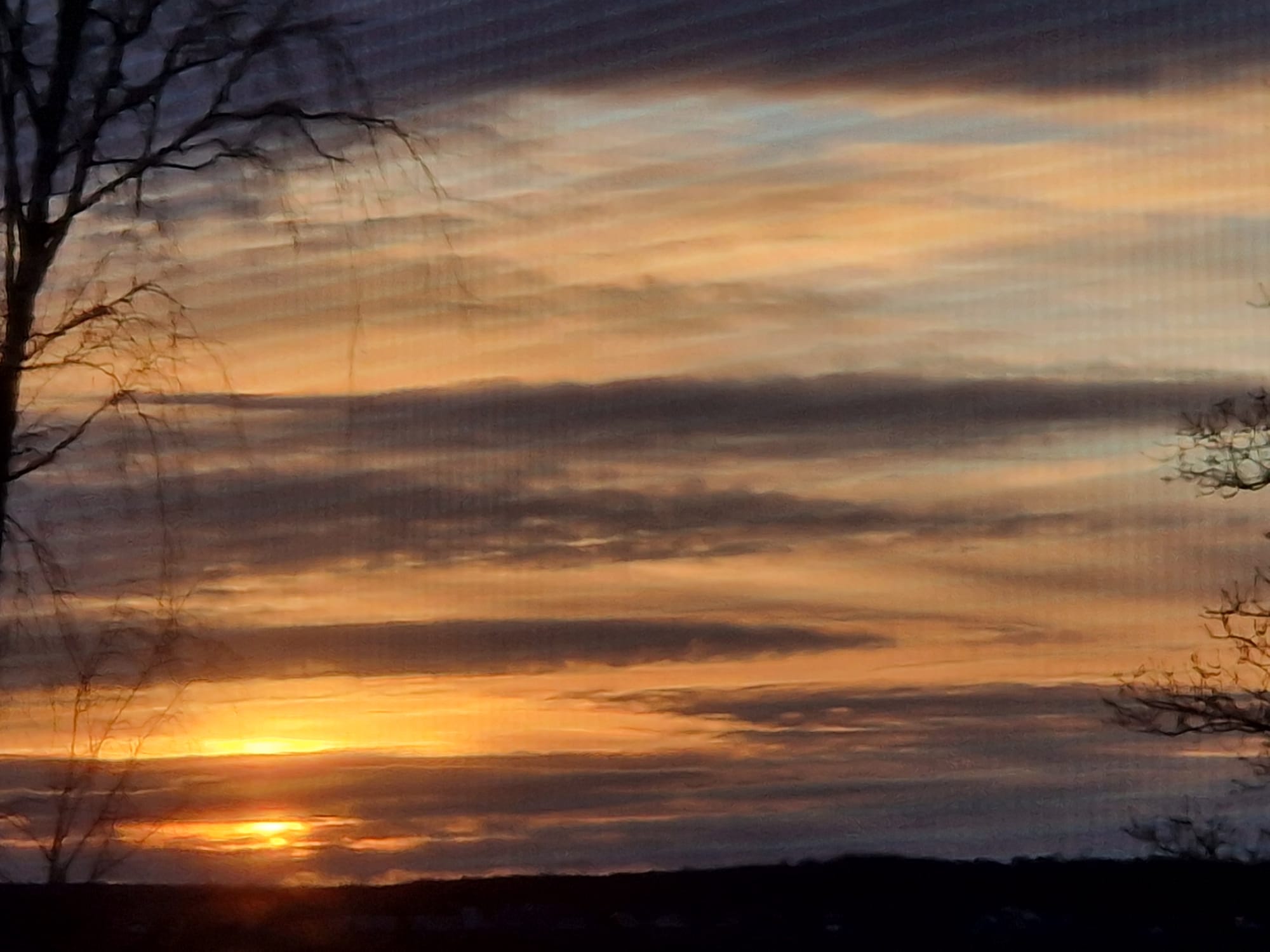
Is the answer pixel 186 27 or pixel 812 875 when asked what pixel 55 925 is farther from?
pixel 186 27

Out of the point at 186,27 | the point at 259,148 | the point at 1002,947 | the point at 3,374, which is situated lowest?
the point at 1002,947

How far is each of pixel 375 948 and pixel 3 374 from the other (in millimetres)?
3707

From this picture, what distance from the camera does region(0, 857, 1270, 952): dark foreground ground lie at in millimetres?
9203

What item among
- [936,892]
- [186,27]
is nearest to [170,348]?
[186,27]

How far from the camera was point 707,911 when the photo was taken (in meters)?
9.52

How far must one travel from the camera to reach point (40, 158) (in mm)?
10336

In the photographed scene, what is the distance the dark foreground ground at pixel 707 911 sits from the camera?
9.20 meters

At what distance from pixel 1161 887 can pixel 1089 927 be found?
1.84 feet

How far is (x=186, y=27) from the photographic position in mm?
10281

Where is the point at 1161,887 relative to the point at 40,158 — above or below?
below

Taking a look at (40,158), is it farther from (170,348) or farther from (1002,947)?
(1002,947)

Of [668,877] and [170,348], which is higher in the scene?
[170,348]

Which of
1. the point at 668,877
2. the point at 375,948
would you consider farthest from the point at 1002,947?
the point at 375,948

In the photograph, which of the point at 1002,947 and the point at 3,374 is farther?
the point at 3,374
